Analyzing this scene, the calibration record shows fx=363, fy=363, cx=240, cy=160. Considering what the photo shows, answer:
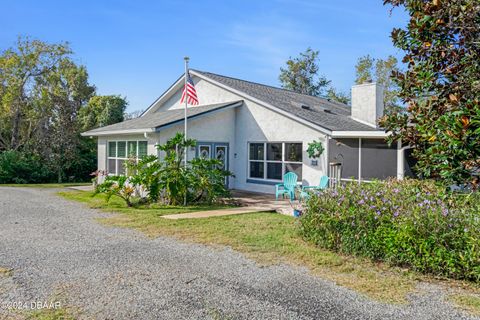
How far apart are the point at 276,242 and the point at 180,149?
6.65 meters

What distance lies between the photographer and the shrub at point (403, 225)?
5109 millimetres

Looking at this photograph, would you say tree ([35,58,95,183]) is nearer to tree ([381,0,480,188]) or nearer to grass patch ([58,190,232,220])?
grass patch ([58,190,232,220])

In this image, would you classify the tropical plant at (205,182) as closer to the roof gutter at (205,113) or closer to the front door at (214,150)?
the roof gutter at (205,113)

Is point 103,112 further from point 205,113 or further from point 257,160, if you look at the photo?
point 257,160

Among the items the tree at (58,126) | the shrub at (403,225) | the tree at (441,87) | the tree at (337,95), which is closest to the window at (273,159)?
the shrub at (403,225)

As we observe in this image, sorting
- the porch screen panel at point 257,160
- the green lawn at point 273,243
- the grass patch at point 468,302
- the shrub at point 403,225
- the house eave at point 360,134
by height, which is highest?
the house eave at point 360,134

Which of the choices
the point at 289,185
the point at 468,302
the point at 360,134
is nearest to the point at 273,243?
the point at 468,302

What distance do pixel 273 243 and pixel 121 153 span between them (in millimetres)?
11484

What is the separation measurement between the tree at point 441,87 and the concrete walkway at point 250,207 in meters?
5.35

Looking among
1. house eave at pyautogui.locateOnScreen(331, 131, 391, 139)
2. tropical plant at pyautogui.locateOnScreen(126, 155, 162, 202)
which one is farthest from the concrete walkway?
house eave at pyautogui.locateOnScreen(331, 131, 391, 139)

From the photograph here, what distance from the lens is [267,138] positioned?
15203 mm

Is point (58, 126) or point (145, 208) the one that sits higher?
point (58, 126)

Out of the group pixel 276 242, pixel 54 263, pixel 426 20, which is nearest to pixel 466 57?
pixel 426 20

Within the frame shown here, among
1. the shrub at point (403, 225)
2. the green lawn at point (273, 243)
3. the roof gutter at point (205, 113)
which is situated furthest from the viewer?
the roof gutter at point (205, 113)
